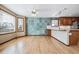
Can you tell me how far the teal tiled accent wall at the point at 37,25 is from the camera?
1420 cm

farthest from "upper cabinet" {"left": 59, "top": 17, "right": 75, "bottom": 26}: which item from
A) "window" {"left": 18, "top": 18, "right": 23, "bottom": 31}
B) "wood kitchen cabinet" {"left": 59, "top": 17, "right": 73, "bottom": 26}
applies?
"window" {"left": 18, "top": 18, "right": 23, "bottom": 31}

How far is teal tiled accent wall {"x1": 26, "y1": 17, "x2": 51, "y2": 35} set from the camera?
14.2 metres

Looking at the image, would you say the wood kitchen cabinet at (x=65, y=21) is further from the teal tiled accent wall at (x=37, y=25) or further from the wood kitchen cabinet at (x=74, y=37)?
the wood kitchen cabinet at (x=74, y=37)

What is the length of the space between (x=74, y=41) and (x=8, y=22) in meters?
5.30

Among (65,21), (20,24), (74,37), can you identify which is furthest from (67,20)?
(74,37)

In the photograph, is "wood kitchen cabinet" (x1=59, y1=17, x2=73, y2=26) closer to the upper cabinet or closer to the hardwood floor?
the upper cabinet

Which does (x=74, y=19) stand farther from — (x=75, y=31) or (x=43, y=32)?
(x=75, y=31)

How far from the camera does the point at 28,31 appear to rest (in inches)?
561

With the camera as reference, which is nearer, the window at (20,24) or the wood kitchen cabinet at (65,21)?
the window at (20,24)

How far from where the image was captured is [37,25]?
563 inches

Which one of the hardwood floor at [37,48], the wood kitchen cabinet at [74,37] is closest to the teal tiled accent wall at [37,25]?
the hardwood floor at [37,48]

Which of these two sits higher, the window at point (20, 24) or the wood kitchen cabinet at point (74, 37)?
the window at point (20, 24)
